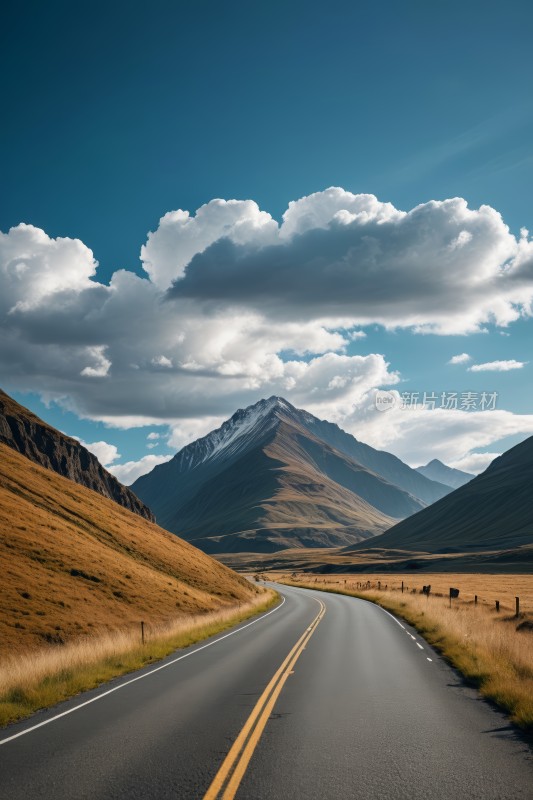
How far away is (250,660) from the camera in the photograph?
2002cm

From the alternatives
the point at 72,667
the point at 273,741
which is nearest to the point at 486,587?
the point at 72,667

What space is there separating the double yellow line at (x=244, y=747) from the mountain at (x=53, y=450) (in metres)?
71.8

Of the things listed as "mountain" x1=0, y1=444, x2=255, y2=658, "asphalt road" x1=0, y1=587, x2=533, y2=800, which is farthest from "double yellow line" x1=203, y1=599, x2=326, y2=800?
"mountain" x1=0, y1=444, x2=255, y2=658

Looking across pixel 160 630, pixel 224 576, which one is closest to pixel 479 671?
pixel 160 630

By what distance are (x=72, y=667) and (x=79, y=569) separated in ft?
76.3

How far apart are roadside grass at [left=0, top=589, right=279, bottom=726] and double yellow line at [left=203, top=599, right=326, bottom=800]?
4.47m

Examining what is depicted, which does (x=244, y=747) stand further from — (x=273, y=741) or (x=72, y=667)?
(x=72, y=667)

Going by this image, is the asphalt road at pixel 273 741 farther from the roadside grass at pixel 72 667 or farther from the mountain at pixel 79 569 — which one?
the mountain at pixel 79 569

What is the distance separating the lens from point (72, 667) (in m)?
17.5

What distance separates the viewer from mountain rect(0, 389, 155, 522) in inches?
3278

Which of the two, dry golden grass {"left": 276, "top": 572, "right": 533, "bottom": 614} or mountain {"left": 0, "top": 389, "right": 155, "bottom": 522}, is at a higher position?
mountain {"left": 0, "top": 389, "right": 155, "bottom": 522}

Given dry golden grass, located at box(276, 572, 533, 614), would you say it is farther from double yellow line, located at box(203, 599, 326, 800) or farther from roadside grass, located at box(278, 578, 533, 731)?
double yellow line, located at box(203, 599, 326, 800)

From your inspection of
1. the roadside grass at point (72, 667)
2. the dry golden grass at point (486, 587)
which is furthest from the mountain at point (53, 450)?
the roadside grass at point (72, 667)

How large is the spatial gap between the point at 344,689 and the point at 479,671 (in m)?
3.64
